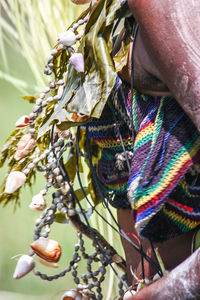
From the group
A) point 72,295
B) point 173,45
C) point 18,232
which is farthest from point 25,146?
point 18,232

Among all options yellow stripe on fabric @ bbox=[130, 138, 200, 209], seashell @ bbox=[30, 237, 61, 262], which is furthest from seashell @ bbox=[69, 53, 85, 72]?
seashell @ bbox=[30, 237, 61, 262]

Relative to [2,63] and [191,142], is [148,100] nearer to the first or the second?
[191,142]

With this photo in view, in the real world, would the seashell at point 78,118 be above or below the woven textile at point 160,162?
above

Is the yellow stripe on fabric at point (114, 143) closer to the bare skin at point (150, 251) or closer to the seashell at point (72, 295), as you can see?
the bare skin at point (150, 251)

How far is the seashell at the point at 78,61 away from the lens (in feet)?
3.00

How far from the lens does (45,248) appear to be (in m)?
1.05

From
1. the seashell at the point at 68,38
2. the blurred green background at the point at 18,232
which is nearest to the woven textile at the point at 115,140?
the seashell at the point at 68,38

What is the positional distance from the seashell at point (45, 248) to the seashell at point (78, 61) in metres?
0.34

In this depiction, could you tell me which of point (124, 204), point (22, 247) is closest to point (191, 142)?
point (124, 204)

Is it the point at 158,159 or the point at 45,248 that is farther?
the point at 45,248

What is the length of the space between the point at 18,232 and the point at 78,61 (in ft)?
4.41

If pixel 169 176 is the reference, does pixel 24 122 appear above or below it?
above

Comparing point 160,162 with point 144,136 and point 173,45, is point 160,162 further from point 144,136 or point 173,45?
point 173,45

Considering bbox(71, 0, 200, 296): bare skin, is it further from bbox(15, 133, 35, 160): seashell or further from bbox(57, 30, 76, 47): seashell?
bbox(15, 133, 35, 160): seashell
